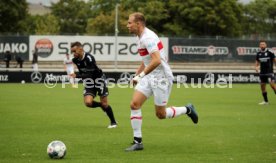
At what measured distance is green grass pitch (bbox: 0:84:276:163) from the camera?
916 centimetres

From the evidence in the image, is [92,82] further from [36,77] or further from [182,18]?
[182,18]

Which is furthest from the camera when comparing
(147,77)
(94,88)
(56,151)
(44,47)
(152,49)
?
(44,47)

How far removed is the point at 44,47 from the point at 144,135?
38383mm

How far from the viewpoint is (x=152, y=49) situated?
9.62 m

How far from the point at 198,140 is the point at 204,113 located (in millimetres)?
6276

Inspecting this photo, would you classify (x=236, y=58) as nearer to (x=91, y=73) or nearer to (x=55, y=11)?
(x=91, y=73)

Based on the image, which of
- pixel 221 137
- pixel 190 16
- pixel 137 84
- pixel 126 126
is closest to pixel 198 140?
pixel 221 137

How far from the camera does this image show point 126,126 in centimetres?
1370

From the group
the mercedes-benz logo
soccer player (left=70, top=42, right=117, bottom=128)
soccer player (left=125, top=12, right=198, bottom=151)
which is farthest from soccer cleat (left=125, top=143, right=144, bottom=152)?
the mercedes-benz logo

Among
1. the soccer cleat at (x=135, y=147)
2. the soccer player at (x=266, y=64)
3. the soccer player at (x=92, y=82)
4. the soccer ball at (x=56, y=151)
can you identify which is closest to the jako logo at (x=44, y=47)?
the soccer player at (x=266, y=64)

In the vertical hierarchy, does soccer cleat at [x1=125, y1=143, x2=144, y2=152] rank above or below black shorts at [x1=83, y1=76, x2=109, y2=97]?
below

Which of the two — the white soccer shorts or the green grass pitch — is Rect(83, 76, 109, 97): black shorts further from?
the white soccer shorts

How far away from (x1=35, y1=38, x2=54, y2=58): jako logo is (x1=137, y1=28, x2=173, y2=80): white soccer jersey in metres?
39.6

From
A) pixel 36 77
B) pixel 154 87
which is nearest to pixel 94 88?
pixel 154 87
